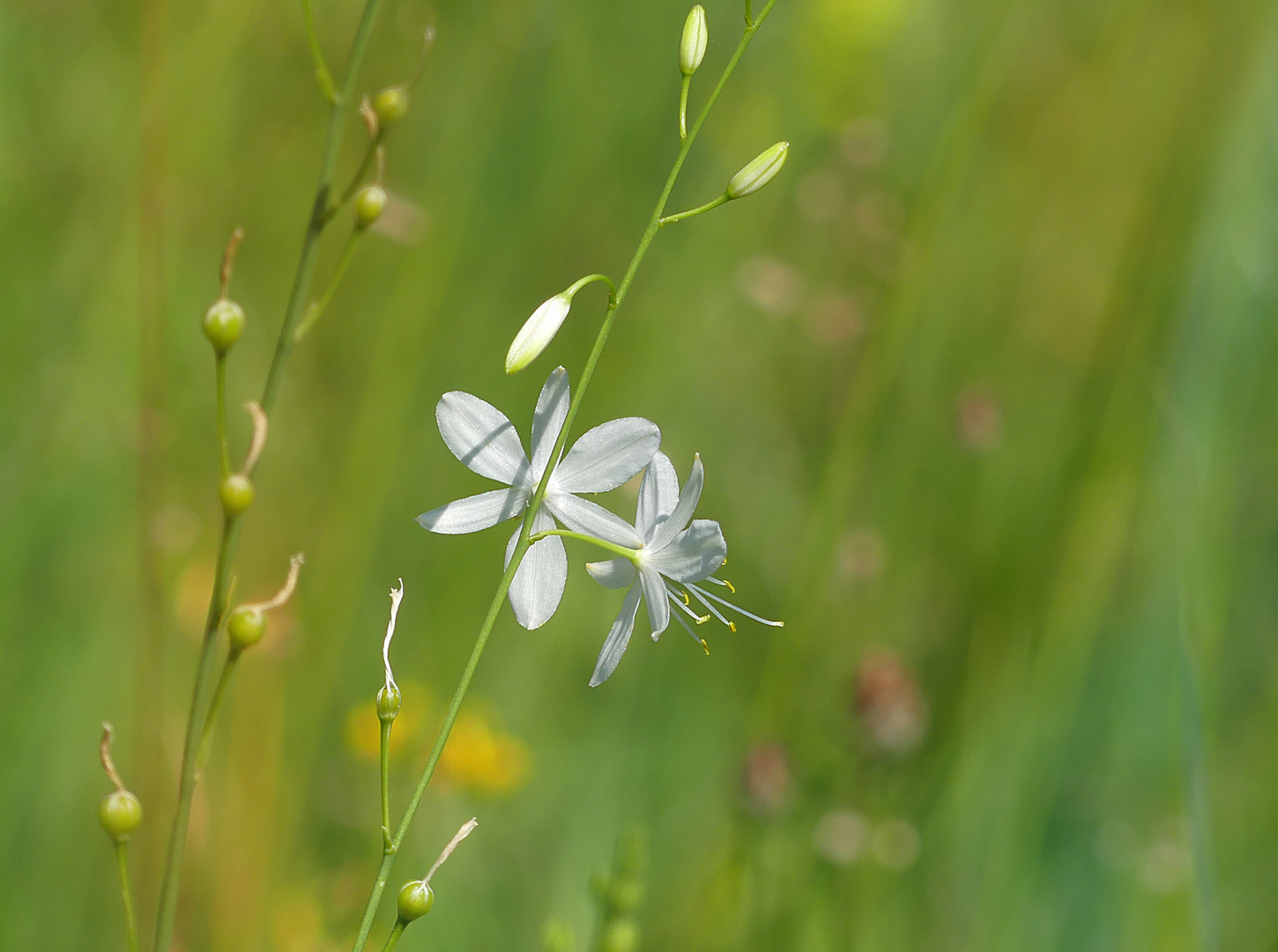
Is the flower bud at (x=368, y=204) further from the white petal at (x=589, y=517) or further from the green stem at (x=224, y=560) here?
the white petal at (x=589, y=517)

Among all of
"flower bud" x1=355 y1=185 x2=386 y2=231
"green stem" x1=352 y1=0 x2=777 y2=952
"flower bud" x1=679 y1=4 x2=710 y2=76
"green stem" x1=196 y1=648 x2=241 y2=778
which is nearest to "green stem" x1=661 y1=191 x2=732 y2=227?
"green stem" x1=352 y1=0 x2=777 y2=952

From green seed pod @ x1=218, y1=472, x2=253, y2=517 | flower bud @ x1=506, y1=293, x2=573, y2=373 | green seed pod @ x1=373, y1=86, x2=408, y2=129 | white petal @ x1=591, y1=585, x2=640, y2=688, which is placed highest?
green seed pod @ x1=373, y1=86, x2=408, y2=129

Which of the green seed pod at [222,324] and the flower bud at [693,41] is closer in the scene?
the green seed pod at [222,324]

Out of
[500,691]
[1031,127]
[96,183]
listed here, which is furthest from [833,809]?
[1031,127]

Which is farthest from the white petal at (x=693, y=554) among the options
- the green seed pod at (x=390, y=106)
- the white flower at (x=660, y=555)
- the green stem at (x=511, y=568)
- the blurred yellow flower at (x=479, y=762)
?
the blurred yellow flower at (x=479, y=762)

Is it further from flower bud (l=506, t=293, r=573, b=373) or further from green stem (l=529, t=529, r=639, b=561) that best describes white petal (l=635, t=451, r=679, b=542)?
flower bud (l=506, t=293, r=573, b=373)

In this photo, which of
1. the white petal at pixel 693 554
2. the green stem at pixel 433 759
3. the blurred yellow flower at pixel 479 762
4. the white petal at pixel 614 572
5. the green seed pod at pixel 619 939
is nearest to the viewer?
the green stem at pixel 433 759

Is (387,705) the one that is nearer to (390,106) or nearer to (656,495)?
(656,495)
